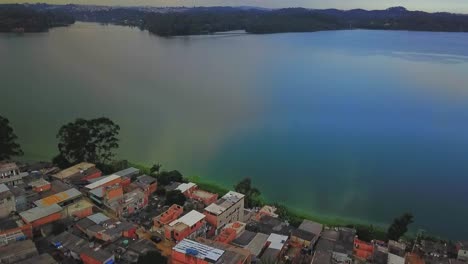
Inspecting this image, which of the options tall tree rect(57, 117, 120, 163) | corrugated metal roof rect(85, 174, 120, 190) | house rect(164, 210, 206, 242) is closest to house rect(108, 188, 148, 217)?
corrugated metal roof rect(85, 174, 120, 190)

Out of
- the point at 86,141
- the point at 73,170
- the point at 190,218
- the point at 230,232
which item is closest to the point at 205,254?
the point at 230,232

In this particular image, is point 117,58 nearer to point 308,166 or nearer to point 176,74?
A: point 176,74

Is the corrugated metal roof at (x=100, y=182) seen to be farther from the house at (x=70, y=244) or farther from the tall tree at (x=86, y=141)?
the tall tree at (x=86, y=141)

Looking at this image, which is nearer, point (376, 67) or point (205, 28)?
point (376, 67)

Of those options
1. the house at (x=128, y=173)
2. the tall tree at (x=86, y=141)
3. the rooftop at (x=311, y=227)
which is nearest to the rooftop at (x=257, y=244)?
the rooftop at (x=311, y=227)

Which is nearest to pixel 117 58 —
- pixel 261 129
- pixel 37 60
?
pixel 37 60

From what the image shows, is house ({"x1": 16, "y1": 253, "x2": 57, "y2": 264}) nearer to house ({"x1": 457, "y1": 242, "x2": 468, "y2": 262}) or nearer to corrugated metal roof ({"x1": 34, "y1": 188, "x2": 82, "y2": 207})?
corrugated metal roof ({"x1": 34, "y1": 188, "x2": 82, "y2": 207})
